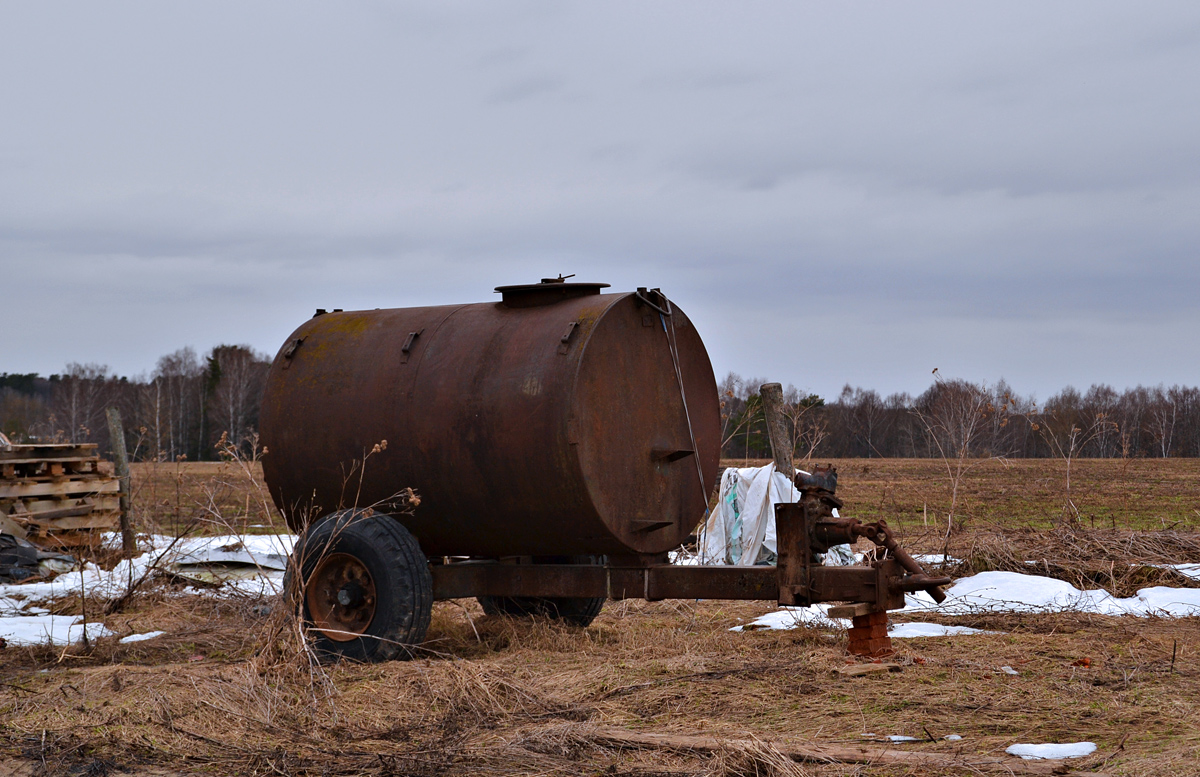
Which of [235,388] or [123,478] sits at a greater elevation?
[235,388]

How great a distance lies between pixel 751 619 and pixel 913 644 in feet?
5.71

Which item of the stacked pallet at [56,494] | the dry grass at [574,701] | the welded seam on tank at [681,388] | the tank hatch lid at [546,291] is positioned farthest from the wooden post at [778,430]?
the stacked pallet at [56,494]

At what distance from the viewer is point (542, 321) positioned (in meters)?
7.25

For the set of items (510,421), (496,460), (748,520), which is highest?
(510,421)

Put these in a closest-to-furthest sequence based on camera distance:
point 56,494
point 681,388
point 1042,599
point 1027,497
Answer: point 681,388 < point 1042,599 < point 56,494 < point 1027,497

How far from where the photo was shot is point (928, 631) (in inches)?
320

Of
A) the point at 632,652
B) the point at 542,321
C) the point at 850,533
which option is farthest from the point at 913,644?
the point at 542,321

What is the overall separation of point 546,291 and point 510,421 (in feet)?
3.59

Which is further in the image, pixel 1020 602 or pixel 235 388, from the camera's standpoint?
pixel 235 388

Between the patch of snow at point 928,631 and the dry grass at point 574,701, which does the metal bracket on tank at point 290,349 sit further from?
the patch of snow at point 928,631

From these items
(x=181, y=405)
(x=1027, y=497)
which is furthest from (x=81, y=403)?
(x=1027, y=497)

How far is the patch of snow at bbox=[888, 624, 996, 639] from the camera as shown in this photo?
7.96 metres

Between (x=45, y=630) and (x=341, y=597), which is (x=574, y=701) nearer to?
(x=341, y=597)

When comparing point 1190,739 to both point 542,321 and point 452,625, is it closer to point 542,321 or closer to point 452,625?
point 542,321
